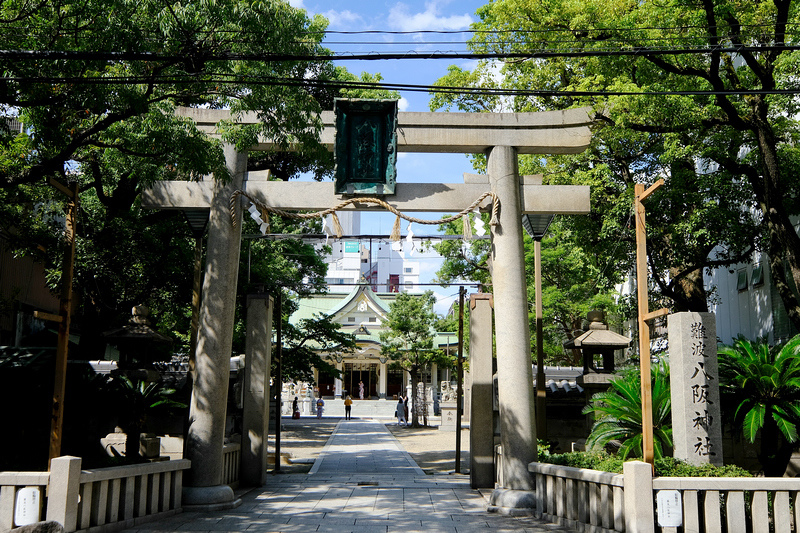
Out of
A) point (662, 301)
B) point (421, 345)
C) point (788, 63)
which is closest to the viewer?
point (788, 63)

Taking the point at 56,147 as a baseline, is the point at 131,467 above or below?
below

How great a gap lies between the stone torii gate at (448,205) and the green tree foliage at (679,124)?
2.14 metres

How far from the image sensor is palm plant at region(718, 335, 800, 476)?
31.5ft

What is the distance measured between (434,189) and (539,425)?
5.24 m

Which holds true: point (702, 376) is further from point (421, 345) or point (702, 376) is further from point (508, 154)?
point (421, 345)

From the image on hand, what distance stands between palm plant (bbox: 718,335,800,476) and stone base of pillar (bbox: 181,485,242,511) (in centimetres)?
757

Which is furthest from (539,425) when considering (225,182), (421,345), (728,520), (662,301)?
(421,345)

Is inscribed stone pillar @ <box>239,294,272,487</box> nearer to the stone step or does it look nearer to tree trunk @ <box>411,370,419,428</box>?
tree trunk @ <box>411,370,419,428</box>

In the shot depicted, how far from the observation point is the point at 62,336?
26.0 ft

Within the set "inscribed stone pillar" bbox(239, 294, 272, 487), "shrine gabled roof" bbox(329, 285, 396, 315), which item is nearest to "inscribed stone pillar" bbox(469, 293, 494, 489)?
"inscribed stone pillar" bbox(239, 294, 272, 487)

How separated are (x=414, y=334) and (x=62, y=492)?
100ft

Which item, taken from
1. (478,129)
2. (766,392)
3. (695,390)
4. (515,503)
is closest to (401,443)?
(515,503)

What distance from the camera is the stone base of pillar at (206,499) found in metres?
10.2

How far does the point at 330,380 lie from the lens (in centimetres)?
5556
